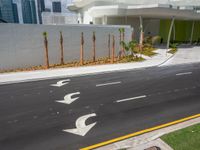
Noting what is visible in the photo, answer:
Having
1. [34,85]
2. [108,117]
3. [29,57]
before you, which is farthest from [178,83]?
[29,57]

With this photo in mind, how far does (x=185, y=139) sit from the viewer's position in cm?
516

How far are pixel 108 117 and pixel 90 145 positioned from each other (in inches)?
73.6

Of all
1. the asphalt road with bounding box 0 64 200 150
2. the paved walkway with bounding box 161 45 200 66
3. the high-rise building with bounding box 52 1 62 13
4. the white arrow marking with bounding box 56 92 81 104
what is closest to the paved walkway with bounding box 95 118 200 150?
the asphalt road with bounding box 0 64 200 150

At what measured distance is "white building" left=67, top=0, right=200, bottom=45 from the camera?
26698 millimetres

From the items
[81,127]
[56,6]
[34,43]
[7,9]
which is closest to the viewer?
[81,127]

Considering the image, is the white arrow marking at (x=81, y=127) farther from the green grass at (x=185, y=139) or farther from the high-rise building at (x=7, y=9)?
the high-rise building at (x=7, y=9)

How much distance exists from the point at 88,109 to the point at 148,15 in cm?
2512

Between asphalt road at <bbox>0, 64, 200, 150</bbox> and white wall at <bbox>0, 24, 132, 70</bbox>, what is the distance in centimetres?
511

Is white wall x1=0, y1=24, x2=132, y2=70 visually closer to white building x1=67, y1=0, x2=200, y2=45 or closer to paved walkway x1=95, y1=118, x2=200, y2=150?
white building x1=67, y1=0, x2=200, y2=45

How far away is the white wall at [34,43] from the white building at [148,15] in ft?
31.1

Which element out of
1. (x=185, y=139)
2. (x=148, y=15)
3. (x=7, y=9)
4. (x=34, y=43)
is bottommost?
(x=185, y=139)

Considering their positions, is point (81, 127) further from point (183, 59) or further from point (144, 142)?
point (183, 59)

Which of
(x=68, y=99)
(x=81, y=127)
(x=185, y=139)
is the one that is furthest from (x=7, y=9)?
(x=185, y=139)

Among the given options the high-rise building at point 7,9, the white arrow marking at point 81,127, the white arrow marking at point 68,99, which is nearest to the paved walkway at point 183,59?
the white arrow marking at point 68,99
